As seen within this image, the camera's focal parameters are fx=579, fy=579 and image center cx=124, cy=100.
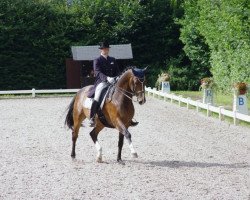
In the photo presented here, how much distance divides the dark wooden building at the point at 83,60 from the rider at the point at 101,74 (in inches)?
1039

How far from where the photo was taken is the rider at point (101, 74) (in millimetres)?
11742

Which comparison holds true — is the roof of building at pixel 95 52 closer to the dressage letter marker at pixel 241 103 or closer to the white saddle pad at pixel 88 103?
the dressage letter marker at pixel 241 103

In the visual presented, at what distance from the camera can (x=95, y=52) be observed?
127 feet

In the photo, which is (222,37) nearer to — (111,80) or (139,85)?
(111,80)

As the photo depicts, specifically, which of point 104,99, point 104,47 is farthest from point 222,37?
point 104,99

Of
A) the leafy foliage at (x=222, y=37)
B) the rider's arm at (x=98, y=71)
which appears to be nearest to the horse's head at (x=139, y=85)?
the rider's arm at (x=98, y=71)

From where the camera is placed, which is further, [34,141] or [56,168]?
[34,141]

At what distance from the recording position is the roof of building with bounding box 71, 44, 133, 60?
38.4 meters

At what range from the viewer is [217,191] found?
8.41 metres

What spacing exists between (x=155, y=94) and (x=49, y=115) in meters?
11.1

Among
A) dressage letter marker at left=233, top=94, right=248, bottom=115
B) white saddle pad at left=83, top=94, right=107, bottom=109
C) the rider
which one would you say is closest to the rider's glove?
the rider

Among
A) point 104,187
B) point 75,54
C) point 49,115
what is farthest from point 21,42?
point 104,187

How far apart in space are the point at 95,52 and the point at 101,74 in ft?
89.0

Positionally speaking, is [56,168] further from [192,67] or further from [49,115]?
[192,67]
